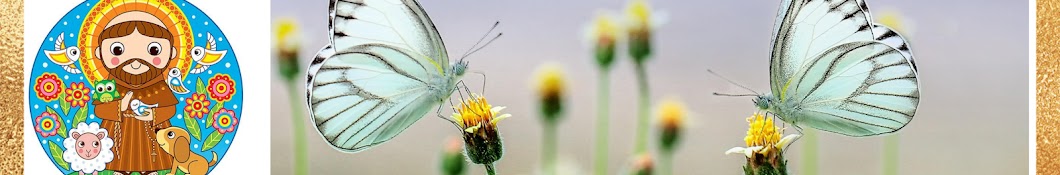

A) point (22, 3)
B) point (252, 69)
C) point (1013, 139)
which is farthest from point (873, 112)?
point (22, 3)

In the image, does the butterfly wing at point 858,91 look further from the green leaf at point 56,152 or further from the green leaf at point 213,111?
the green leaf at point 56,152

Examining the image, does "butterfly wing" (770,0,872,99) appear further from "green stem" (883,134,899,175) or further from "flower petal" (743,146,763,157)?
"green stem" (883,134,899,175)

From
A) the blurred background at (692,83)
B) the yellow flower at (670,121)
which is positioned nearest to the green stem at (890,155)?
the blurred background at (692,83)

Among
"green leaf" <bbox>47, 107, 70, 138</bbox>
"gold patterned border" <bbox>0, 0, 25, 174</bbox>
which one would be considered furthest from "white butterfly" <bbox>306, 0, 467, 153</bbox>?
"gold patterned border" <bbox>0, 0, 25, 174</bbox>

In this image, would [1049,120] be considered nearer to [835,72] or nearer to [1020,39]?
[1020,39]

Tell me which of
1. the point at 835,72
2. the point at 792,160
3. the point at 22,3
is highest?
the point at 22,3

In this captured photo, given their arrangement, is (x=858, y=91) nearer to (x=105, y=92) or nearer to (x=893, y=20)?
(x=893, y=20)

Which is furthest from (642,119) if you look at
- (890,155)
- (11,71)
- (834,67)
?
(11,71)
